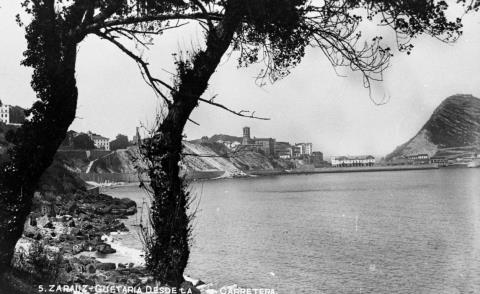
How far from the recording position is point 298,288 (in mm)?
20625

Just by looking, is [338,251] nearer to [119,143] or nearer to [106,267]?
[106,267]

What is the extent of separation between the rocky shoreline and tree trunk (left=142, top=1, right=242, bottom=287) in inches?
18.8

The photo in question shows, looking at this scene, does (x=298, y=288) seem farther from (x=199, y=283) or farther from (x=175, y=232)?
(x=175, y=232)

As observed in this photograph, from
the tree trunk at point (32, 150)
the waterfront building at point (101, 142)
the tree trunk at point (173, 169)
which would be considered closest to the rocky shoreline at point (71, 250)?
the tree trunk at point (173, 169)

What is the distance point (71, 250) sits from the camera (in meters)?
20.7

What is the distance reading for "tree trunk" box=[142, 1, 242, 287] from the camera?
6.51 metres

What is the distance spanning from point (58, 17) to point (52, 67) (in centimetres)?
75

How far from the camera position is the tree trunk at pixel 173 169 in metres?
6.51

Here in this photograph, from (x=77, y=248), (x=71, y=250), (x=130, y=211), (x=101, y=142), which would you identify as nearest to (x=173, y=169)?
(x=71, y=250)

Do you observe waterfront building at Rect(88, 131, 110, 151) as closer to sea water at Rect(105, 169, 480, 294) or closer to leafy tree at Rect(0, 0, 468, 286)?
sea water at Rect(105, 169, 480, 294)

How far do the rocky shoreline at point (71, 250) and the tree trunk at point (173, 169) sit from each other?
18.8 inches

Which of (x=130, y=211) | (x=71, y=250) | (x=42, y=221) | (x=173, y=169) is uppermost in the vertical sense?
(x=173, y=169)

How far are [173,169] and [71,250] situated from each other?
1627cm

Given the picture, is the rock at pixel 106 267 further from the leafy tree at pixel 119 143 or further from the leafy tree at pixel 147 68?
the leafy tree at pixel 119 143
